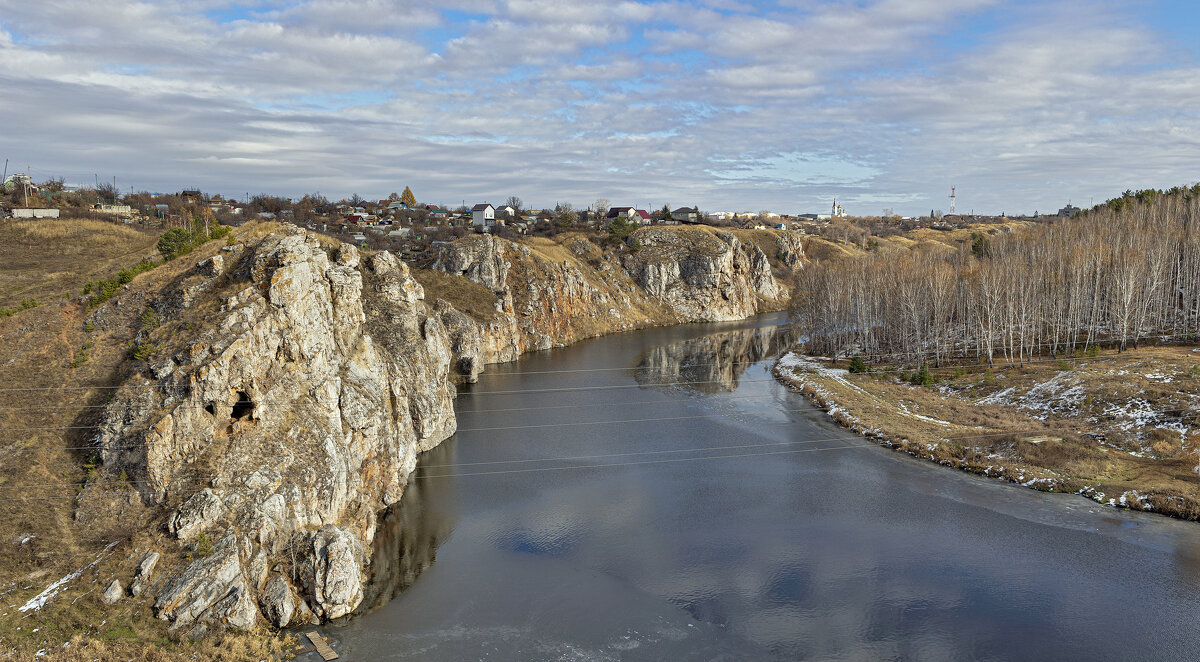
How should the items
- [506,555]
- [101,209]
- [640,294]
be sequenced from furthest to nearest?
[640,294], [101,209], [506,555]

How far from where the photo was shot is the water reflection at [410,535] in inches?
1179

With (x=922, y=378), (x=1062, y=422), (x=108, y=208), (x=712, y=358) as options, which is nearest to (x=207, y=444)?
(x=1062, y=422)

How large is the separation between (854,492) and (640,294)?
8845cm

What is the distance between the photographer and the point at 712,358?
294ft

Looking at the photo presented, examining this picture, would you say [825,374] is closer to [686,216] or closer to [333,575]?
[333,575]

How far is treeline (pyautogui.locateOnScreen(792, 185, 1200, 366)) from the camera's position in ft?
220

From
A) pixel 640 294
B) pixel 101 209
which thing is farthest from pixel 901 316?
pixel 101 209

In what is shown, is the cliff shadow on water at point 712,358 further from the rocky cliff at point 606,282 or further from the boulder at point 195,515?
the boulder at point 195,515

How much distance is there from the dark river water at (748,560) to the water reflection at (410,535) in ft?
0.42

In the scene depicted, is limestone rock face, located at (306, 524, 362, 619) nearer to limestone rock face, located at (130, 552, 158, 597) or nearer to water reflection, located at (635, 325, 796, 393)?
limestone rock face, located at (130, 552, 158, 597)

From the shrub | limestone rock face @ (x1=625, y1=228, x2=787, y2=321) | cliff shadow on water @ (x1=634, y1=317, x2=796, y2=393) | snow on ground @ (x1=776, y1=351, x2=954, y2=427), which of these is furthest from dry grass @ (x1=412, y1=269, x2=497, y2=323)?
the shrub

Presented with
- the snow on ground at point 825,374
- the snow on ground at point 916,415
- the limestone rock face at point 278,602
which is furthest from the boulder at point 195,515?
the snow on ground at point 916,415

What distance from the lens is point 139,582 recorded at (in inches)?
971

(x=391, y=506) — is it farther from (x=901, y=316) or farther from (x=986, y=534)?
(x=901, y=316)
